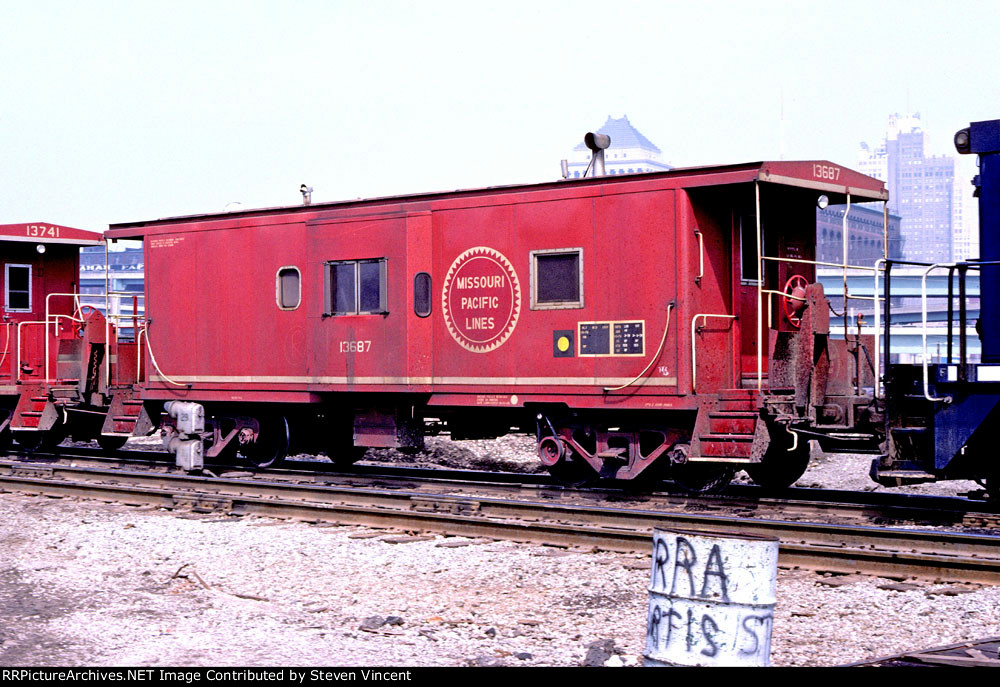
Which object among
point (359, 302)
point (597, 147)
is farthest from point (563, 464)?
point (597, 147)

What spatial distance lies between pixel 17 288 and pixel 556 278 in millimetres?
10860

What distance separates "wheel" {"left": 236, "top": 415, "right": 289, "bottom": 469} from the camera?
1591 cm

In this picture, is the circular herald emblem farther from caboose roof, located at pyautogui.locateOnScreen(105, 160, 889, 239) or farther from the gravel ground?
the gravel ground

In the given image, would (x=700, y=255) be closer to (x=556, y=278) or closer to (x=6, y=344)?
(x=556, y=278)

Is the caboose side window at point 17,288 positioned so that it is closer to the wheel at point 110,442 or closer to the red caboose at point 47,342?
the red caboose at point 47,342

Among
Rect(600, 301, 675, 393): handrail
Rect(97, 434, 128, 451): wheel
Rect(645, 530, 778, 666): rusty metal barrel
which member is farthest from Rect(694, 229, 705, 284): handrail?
Rect(97, 434, 128, 451): wheel

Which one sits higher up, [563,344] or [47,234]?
[47,234]

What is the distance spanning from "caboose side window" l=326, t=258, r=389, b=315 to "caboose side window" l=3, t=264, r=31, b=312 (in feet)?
24.6

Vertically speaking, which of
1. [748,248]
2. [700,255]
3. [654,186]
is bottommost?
[700,255]

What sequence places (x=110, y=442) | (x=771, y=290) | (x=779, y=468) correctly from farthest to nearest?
(x=110, y=442) < (x=779, y=468) < (x=771, y=290)

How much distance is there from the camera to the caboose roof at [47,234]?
18.9 m

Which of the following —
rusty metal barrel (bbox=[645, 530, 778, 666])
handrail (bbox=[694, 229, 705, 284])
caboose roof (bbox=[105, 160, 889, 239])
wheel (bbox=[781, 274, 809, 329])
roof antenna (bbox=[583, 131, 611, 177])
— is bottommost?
rusty metal barrel (bbox=[645, 530, 778, 666])

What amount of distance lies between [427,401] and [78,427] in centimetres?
782

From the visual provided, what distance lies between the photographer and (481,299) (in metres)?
13.6
